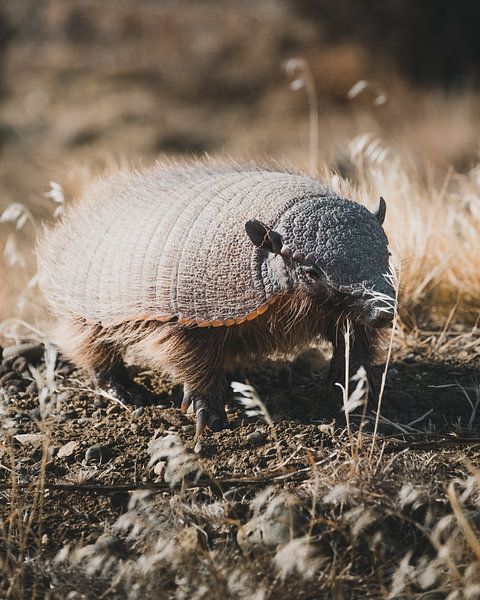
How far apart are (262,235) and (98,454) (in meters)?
1.31

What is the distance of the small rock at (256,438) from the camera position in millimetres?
3535

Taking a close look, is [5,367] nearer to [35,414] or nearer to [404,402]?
[35,414]

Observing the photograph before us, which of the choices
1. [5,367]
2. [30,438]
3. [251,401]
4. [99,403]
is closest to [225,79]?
[5,367]

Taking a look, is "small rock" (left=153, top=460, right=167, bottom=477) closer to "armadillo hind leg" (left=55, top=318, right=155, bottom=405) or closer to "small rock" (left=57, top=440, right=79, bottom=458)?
"small rock" (left=57, top=440, right=79, bottom=458)

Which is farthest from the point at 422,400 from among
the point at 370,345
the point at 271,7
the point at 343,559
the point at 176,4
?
the point at 176,4

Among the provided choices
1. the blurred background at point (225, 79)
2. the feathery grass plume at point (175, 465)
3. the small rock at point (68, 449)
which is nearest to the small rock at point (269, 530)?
the feathery grass plume at point (175, 465)

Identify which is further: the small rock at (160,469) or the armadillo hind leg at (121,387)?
the armadillo hind leg at (121,387)

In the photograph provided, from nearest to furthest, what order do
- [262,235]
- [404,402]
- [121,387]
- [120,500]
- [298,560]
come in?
1. [298,560]
2. [120,500]
3. [262,235]
4. [404,402]
5. [121,387]

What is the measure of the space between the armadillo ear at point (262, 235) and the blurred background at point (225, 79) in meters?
7.12

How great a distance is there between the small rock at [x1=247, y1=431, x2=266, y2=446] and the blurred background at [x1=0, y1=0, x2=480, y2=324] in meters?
7.25

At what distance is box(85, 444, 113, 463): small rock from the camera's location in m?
3.50

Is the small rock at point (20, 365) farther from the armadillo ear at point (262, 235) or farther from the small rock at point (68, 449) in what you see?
the armadillo ear at point (262, 235)

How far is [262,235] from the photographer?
3.43m

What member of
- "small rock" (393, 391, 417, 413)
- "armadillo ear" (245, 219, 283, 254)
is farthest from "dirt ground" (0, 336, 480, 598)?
"armadillo ear" (245, 219, 283, 254)
